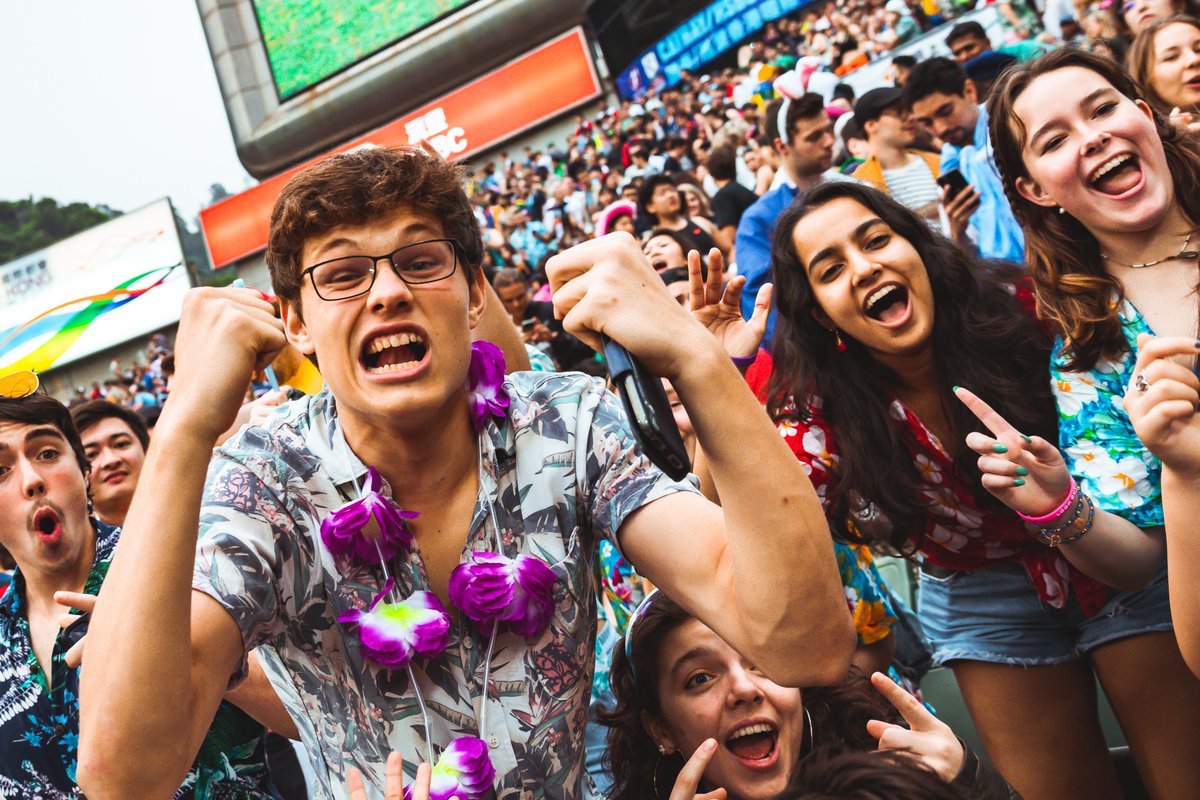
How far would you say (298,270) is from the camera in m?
1.83

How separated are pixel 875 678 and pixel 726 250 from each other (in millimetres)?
4463

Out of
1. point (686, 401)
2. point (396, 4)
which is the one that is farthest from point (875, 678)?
point (396, 4)

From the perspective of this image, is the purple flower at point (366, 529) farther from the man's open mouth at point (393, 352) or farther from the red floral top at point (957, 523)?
the red floral top at point (957, 523)

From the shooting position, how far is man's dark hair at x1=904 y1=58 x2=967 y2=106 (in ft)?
16.6

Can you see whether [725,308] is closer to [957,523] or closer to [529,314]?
[957,523]

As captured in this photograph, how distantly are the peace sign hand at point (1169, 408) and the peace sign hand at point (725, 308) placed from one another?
92cm

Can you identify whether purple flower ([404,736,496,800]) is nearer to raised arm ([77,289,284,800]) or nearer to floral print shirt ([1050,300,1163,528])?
raised arm ([77,289,284,800])

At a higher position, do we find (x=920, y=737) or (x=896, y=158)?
(x=896, y=158)

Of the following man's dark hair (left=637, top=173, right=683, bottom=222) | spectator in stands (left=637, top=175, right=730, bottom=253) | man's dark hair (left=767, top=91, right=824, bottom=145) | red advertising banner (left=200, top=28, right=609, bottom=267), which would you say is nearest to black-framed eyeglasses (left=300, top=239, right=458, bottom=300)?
man's dark hair (left=767, top=91, right=824, bottom=145)

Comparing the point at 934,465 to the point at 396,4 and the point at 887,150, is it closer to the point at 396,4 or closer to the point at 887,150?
the point at 887,150

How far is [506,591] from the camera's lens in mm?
A: 1735

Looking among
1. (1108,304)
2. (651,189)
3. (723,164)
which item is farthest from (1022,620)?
(723,164)

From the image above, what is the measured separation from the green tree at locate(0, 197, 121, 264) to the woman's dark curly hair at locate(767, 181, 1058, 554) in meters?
55.9

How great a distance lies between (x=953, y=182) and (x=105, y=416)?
11.8 ft
